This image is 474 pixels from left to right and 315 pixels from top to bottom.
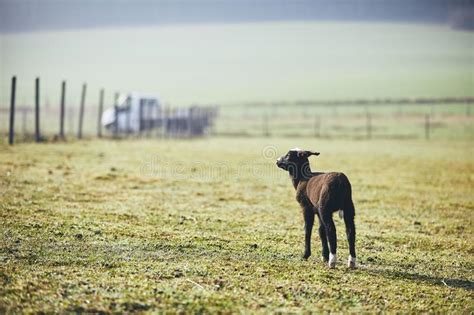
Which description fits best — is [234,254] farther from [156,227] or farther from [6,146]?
[6,146]

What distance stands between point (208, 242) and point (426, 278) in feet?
12.4

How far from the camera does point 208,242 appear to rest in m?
11.5

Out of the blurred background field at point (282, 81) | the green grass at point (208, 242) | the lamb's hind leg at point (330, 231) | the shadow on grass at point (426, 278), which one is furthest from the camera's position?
the blurred background field at point (282, 81)

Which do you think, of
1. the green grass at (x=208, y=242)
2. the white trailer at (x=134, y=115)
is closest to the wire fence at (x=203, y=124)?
the white trailer at (x=134, y=115)

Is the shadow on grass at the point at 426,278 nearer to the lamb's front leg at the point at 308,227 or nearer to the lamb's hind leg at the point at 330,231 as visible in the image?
the lamb's hind leg at the point at 330,231

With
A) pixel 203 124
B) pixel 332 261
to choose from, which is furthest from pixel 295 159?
pixel 203 124

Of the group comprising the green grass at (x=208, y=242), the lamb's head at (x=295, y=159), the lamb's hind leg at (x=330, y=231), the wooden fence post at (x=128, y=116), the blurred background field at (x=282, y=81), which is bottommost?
the green grass at (x=208, y=242)

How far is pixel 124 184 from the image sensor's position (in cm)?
1891

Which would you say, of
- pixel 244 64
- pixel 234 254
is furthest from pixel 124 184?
pixel 244 64

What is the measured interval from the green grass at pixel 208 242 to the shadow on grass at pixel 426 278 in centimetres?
2

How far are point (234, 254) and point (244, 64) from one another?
583 feet

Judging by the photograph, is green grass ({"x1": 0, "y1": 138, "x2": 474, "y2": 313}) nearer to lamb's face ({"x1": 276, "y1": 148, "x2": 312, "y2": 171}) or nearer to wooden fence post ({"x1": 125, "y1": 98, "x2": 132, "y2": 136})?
lamb's face ({"x1": 276, "y1": 148, "x2": 312, "y2": 171})

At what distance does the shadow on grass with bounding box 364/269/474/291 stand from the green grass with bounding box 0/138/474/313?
20mm

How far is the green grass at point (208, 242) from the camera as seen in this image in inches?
320
